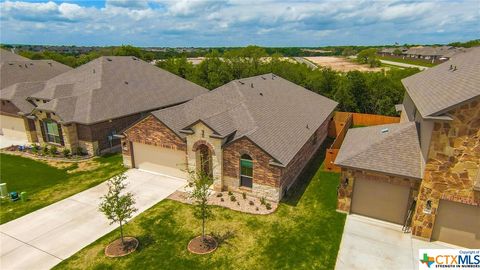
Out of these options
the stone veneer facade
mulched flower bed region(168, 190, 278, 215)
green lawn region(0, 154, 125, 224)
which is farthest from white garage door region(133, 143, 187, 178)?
mulched flower bed region(168, 190, 278, 215)

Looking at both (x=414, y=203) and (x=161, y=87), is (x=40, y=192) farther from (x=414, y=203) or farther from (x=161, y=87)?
(x=414, y=203)

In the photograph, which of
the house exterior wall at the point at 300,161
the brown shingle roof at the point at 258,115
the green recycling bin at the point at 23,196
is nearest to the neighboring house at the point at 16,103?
the green recycling bin at the point at 23,196

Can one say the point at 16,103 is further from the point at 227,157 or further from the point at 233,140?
the point at 233,140

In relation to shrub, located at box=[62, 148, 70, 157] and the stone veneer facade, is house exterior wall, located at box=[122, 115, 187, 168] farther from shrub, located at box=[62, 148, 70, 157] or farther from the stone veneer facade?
shrub, located at box=[62, 148, 70, 157]

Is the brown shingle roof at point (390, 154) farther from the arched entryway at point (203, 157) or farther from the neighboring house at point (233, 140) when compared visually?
the arched entryway at point (203, 157)

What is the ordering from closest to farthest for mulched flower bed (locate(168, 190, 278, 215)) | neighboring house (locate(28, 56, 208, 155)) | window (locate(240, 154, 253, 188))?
mulched flower bed (locate(168, 190, 278, 215)), window (locate(240, 154, 253, 188)), neighboring house (locate(28, 56, 208, 155))

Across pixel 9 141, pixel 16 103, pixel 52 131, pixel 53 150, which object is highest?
pixel 16 103

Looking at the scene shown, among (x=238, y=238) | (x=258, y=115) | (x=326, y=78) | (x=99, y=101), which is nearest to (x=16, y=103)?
(x=99, y=101)
